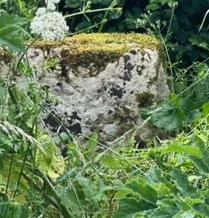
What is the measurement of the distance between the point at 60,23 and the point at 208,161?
1.73 ft

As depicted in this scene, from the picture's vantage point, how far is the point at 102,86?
3.36m

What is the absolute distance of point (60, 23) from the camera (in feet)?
6.50

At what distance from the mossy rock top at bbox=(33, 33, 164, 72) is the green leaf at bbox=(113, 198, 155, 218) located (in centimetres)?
156

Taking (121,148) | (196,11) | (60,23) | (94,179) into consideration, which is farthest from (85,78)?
(196,11)

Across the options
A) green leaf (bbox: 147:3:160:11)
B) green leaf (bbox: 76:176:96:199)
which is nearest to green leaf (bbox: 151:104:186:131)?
green leaf (bbox: 76:176:96:199)

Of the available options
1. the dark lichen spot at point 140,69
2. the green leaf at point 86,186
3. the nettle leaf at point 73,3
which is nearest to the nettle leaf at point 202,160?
the green leaf at point 86,186

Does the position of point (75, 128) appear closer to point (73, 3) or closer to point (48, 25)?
point (48, 25)

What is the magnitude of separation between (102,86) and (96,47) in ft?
0.66

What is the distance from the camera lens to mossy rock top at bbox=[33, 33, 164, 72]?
11.1ft

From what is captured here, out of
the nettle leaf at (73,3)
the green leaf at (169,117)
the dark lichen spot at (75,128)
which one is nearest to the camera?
the green leaf at (169,117)

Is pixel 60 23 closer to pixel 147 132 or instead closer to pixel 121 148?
pixel 121 148

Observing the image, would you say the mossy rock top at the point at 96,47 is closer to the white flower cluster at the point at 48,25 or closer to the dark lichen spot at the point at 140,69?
the dark lichen spot at the point at 140,69

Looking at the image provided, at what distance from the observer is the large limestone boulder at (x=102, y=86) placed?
131 inches

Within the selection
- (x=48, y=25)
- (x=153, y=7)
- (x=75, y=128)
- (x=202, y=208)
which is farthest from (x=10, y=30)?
(x=153, y=7)
